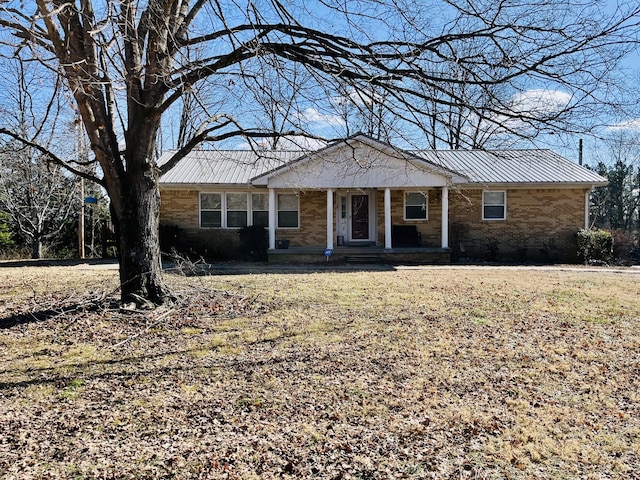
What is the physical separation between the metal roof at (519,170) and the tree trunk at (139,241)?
12.3 meters

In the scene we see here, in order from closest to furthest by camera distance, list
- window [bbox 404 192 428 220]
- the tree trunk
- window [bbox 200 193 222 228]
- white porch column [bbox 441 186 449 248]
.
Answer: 1. the tree trunk
2. white porch column [bbox 441 186 449 248]
3. window [bbox 200 193 222 228]
4. window [bbox 404 192 428 220]

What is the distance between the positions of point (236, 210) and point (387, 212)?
21.4ft

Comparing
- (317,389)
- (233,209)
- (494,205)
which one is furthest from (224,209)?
(317,389)

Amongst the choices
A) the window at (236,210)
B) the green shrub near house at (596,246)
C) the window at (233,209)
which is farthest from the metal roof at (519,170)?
the window at (236,210)

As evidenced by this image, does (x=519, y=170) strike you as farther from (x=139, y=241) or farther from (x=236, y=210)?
(x=139, y=241)

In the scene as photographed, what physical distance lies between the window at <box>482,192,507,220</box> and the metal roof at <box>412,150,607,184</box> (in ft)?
2.57

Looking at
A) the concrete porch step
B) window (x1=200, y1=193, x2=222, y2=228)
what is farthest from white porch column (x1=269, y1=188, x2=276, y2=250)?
Result: the concrete porch step

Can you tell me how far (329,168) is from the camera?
17188 millimetres

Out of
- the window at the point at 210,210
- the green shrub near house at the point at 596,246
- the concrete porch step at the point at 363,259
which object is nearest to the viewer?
the concrete porch step at the point at 363,259

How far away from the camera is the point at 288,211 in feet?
62.7

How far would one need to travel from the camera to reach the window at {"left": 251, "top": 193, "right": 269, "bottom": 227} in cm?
1930

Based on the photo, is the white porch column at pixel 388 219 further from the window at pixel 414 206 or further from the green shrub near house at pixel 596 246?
the green shrub near house at pixel 596 246

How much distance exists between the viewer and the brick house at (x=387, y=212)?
1755cm

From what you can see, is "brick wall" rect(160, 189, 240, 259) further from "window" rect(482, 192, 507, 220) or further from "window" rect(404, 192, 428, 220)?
"window" rect(482, 192, 507, 220)
